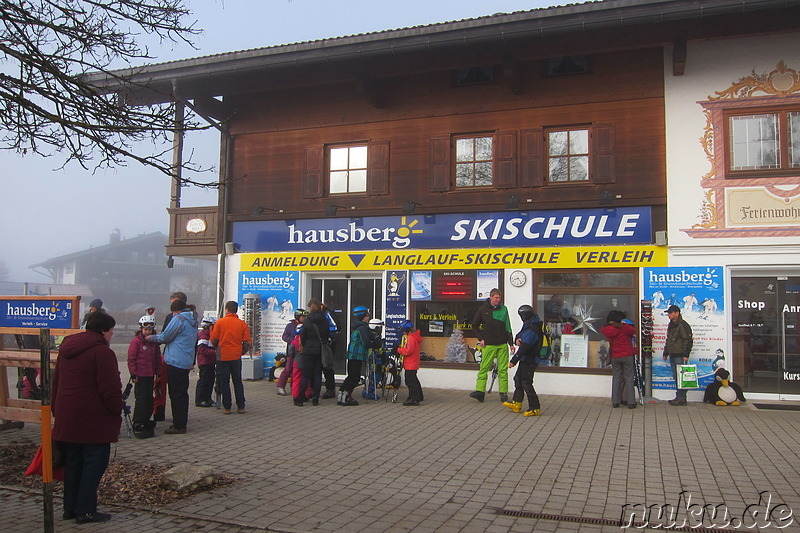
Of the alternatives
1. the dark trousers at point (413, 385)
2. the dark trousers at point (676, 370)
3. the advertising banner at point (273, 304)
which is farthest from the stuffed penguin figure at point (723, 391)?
the advertising banner at point (273, 304)

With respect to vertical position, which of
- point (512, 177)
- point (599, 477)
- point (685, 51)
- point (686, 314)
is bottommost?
point (599, 477)

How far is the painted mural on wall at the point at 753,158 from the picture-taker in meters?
11.7

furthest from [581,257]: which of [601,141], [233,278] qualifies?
[233,278]

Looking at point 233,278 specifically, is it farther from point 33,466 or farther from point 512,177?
point 33,466

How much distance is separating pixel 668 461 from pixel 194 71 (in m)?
12.0

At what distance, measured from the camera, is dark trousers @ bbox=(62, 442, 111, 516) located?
17.7 feet

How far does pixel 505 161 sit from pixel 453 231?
5.72 ft

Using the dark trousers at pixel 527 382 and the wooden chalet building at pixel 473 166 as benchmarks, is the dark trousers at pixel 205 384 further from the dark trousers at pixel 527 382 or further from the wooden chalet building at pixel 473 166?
the dark trousers at pixel 527 382

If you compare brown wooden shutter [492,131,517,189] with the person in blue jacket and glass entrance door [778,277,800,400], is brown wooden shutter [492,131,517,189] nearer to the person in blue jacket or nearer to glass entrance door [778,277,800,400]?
glass entrance door [778,277,800,400]

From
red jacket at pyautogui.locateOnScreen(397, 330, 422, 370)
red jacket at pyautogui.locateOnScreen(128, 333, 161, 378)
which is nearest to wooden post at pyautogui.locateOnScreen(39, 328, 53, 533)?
red jacket at pyautogui.locateOnScreen(128, 333, 161, 378)

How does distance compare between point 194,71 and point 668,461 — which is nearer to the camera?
point 668,461

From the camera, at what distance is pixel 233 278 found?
50.2 ft

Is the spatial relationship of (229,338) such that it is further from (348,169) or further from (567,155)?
(567,155)

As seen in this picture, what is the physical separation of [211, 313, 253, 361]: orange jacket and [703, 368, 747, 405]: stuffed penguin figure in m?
7.96
